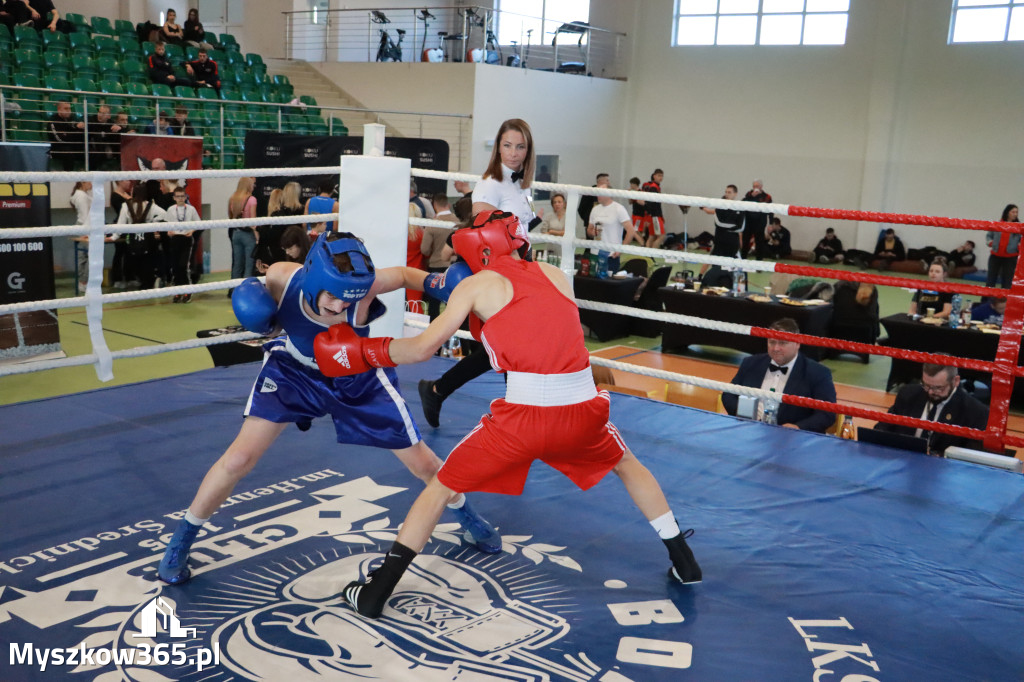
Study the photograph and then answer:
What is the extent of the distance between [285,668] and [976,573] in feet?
6.16

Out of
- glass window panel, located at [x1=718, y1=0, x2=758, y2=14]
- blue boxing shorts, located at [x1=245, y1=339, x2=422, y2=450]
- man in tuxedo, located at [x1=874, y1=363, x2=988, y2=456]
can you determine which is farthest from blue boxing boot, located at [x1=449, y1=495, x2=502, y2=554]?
glass window panel, located at [x1=718, y1=0, x2=758, y2=14]

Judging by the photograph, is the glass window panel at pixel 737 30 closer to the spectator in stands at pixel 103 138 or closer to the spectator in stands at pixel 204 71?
the spectator in stands at pixel 204 71

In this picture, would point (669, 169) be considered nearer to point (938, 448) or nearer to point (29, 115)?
point (29, 115)

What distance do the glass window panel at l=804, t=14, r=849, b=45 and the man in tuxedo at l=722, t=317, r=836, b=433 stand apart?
12737 mm

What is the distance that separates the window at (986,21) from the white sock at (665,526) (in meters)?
14.5

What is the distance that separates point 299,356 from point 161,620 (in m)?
0.71

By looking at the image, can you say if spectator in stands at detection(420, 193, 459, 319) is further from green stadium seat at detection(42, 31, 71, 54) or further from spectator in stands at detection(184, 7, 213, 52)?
spectator in stands at detection(184, 7, 213, 52)

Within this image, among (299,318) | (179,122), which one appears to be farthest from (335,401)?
(179,122)

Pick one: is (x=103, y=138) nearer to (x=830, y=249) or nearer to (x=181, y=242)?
(x=181, y=242)

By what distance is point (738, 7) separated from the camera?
16000 millimetres

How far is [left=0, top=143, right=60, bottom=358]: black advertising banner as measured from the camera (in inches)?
203

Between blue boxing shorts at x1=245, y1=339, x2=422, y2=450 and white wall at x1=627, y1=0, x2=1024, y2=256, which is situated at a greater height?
white wall at x1=627, y1=0, x2=1024, y2=256

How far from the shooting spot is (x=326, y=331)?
7.26 ft

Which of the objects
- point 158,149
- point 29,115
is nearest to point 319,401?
point 158,149
